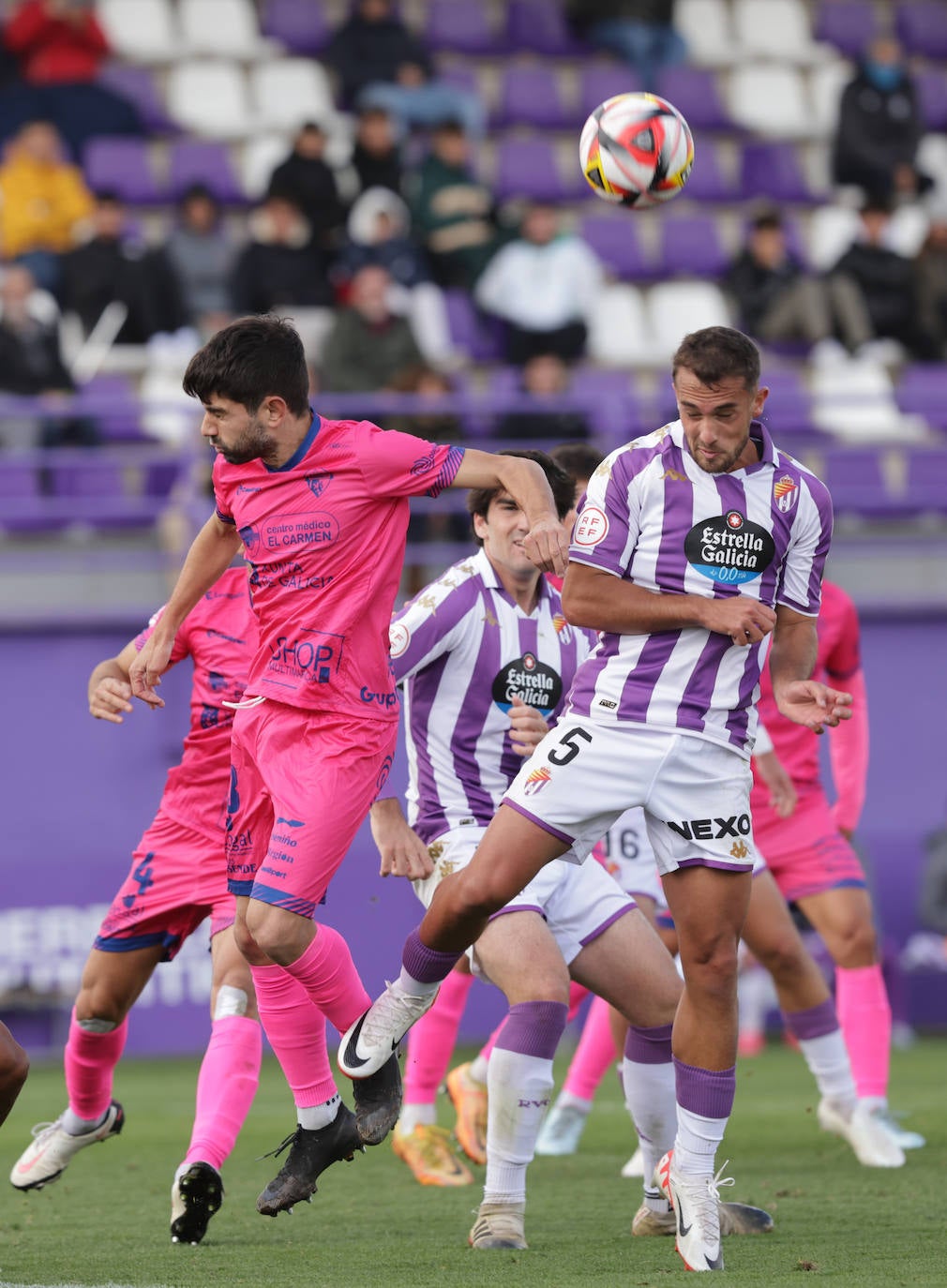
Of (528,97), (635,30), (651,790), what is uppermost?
(635,30)

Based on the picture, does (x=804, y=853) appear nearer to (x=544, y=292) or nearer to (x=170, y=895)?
(x=170, y=895)

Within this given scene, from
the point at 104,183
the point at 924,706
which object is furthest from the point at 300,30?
the point at 924,706

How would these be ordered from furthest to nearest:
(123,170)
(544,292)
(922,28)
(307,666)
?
(922,28), (123,170), (544,292), (307,666)

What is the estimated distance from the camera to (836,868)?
7.77 meters

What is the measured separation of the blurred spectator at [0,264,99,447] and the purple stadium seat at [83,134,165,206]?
2856 mm

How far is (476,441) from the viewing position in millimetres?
12875

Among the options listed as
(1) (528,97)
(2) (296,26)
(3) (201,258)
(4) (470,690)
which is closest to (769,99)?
(1) (528,97)

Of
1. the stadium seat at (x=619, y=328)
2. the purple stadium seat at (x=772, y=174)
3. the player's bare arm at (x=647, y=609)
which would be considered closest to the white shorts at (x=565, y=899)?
the player's bare arm at (x=647, y=609)

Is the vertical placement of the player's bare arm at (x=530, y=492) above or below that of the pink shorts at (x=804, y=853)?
above

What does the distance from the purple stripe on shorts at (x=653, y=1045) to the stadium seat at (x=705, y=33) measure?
14.8 metres

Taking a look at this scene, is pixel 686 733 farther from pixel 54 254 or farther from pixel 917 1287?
pixel 54 254

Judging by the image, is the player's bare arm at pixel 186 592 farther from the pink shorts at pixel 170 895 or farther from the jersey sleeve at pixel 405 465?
the pink shorts at pixel 170 895

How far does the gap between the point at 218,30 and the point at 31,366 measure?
600 centimetres

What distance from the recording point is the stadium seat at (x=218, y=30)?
17.6 metres
